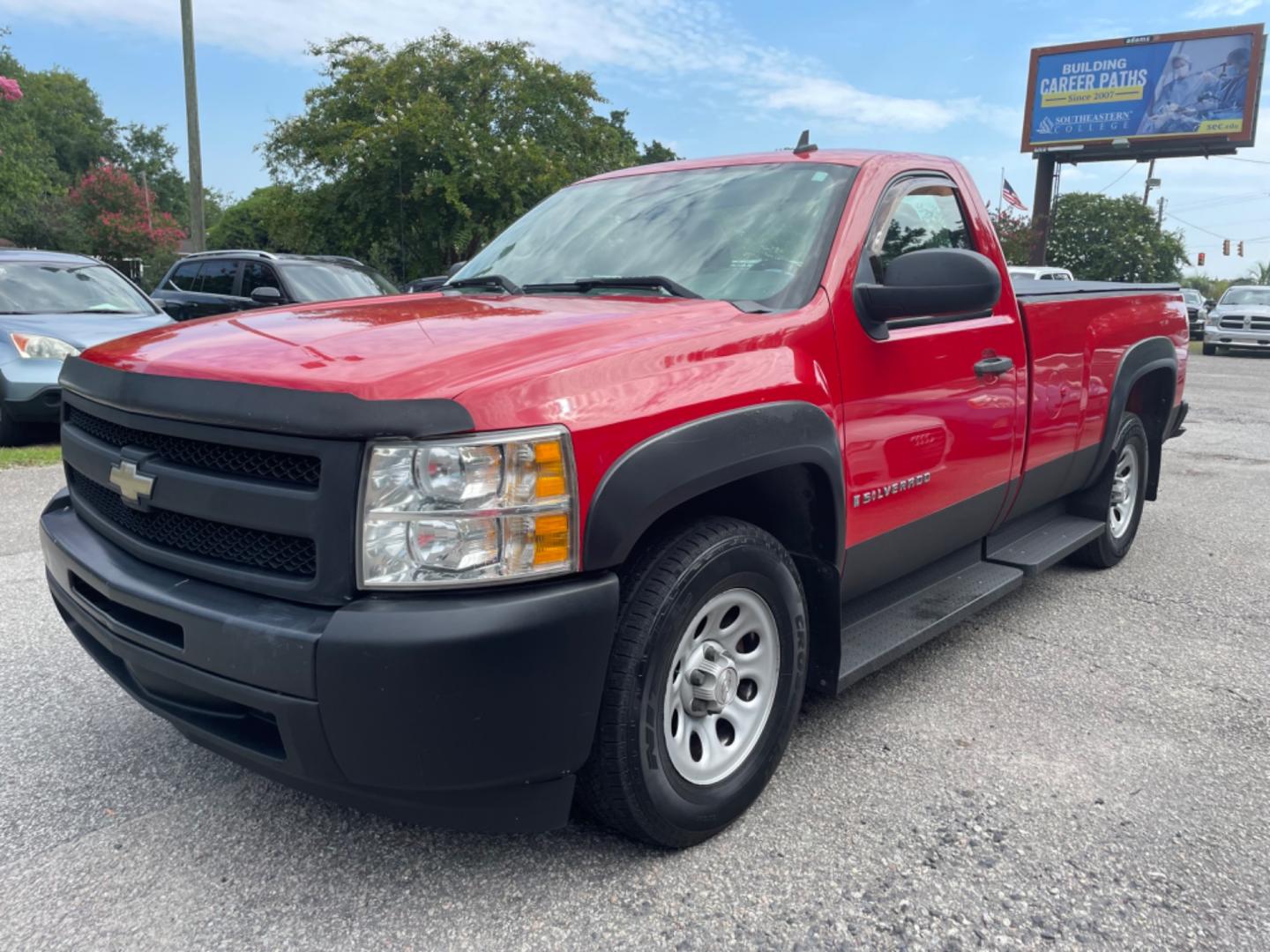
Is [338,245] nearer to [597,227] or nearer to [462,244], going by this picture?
[462,244]

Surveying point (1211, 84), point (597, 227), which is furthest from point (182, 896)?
point (1211, 84)

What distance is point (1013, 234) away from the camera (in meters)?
30.1

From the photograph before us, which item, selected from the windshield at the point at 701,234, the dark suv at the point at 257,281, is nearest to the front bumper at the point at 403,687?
the windshield at the point at 701,234

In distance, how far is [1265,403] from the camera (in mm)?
13172

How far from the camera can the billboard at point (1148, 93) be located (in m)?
31.7

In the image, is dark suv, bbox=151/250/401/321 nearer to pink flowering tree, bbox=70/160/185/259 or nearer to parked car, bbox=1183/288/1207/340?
parked car, bbox=1183/288/1207/340

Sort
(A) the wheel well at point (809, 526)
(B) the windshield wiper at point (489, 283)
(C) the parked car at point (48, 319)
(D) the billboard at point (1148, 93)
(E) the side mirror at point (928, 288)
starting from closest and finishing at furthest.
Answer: (A) the wheel well at point (809, 526)
(E) the side mirror at point (928, 288)
(B) the windshield wiper at point (489, 283)
(C) the parked car at point (48, 319)
(D) the billboard at point (1148, 93)

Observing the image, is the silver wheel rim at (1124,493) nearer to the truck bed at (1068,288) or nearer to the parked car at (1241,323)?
the truck bed at (1068,288)

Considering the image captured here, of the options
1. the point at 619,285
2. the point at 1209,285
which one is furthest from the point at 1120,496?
the point at 1209,285

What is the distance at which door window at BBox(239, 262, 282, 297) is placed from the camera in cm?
1095

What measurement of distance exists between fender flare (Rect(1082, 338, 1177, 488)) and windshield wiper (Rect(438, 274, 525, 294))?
9.37ft

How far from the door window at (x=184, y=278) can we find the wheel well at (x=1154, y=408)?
431 inches

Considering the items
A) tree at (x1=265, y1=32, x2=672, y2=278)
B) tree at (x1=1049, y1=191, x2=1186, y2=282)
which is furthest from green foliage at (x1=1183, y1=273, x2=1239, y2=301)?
tree at (x1=265, y1=32, x2=672, y2=278)

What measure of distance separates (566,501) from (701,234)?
1468 mm
